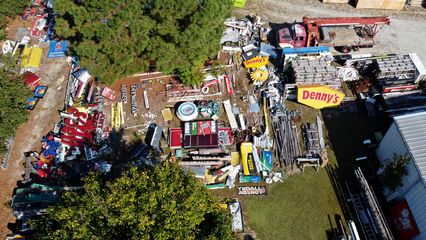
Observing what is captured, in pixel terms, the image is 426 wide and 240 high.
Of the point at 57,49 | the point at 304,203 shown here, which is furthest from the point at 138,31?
the point at 304,203

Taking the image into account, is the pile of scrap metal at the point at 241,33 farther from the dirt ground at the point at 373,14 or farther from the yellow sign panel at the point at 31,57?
the yellow sign panel at the point at 31,57

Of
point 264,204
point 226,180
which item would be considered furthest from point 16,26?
point 264,204

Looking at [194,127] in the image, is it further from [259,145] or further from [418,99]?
[418,99]

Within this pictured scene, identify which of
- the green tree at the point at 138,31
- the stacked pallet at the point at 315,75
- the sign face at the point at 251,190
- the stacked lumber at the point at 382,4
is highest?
the stacked lumber at the point at 382,4

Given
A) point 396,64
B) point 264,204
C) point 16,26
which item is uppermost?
point 16,26

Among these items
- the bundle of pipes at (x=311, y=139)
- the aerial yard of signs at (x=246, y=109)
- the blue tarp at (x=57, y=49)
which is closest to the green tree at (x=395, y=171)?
the aerial yard of signs at (x=246, y=109)

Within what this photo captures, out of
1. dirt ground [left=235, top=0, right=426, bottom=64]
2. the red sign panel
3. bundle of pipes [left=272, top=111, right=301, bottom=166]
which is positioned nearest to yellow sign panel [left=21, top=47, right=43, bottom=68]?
dirt ground [left=235, top=0, right=426, bottom=64]

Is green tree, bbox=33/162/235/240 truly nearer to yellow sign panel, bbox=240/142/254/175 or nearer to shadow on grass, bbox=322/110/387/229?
yellow sign panel, bbox=240/142/254/175
